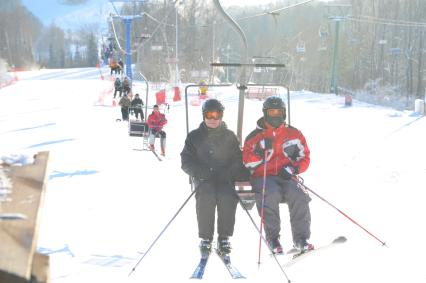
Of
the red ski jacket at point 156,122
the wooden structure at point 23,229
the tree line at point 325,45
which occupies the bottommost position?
the red ski jacket at point 156,122

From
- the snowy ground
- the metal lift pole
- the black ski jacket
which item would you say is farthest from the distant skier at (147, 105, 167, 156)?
the black ski jacket

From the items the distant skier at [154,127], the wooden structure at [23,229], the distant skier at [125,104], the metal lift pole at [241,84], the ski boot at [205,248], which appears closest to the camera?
the wooden structure at [23,229]

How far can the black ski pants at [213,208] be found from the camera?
3.90 meters

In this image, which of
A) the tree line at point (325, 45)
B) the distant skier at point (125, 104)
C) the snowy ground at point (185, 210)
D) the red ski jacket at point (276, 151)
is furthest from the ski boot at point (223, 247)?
the tree line at point (325, 45)

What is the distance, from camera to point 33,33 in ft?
306

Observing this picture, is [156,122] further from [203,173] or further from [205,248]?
[205,248]

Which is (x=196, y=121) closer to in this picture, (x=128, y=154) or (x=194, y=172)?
(x=128, y=154)

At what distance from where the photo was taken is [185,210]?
609 cm

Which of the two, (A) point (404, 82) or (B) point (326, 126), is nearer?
(B) point (326, 126)

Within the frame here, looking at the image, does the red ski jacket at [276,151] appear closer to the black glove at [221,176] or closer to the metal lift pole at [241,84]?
the black glove at [221,176]

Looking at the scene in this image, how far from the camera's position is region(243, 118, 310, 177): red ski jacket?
13.8 ft

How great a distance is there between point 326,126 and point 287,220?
11352 millimetres

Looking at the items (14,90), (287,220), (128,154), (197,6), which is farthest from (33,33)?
(287,220)

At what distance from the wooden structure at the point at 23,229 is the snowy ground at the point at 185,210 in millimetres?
297
